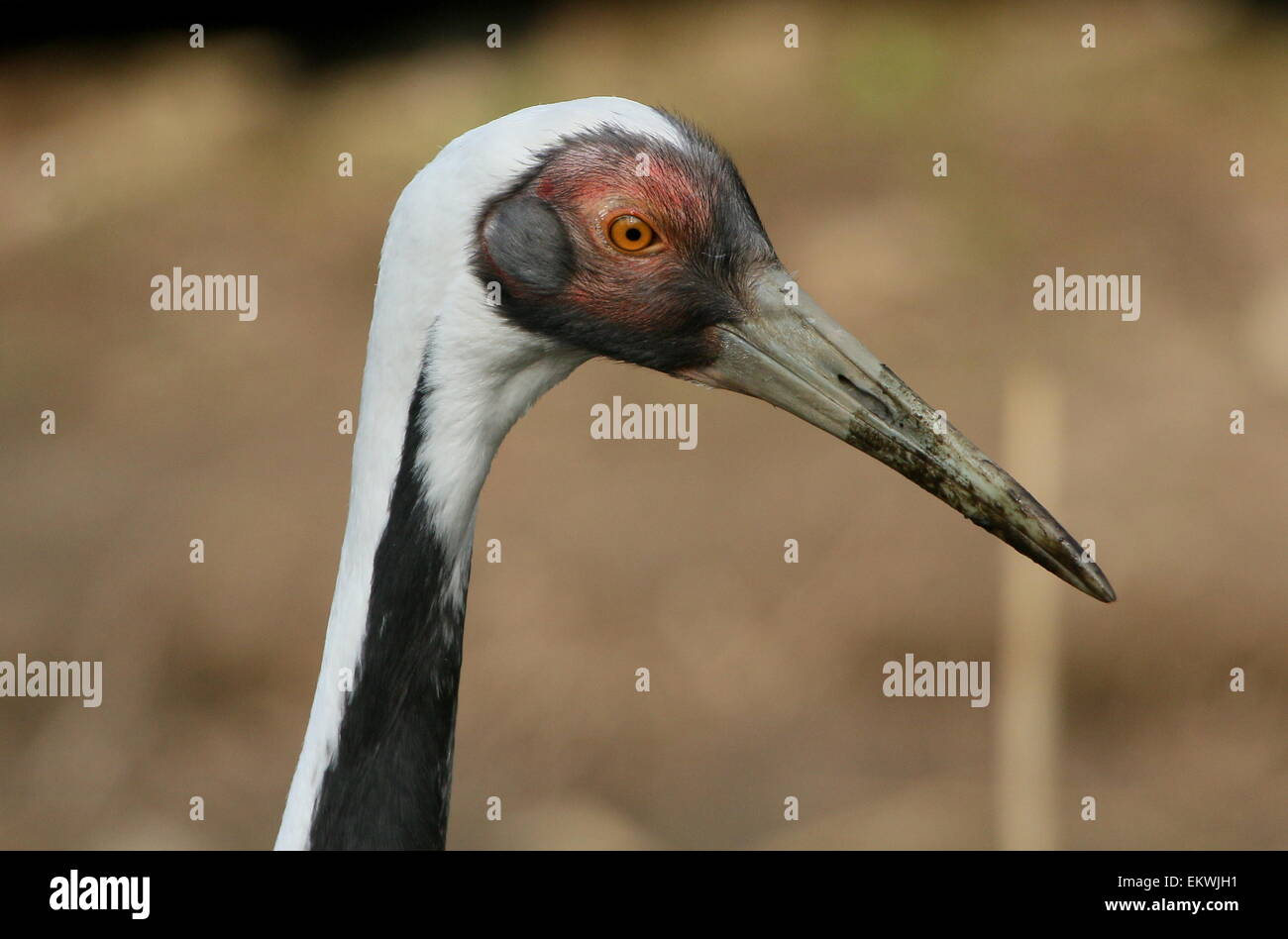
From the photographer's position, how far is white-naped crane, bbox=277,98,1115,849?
275 centimetres

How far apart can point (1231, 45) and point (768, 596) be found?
4.72 m

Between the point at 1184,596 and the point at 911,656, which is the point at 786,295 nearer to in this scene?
the point at 911,656

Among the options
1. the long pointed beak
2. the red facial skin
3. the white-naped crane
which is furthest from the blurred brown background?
the red facial skin

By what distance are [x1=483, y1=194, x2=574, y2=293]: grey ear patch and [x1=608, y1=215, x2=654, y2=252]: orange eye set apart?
0.31ft

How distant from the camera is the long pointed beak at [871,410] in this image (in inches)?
112
